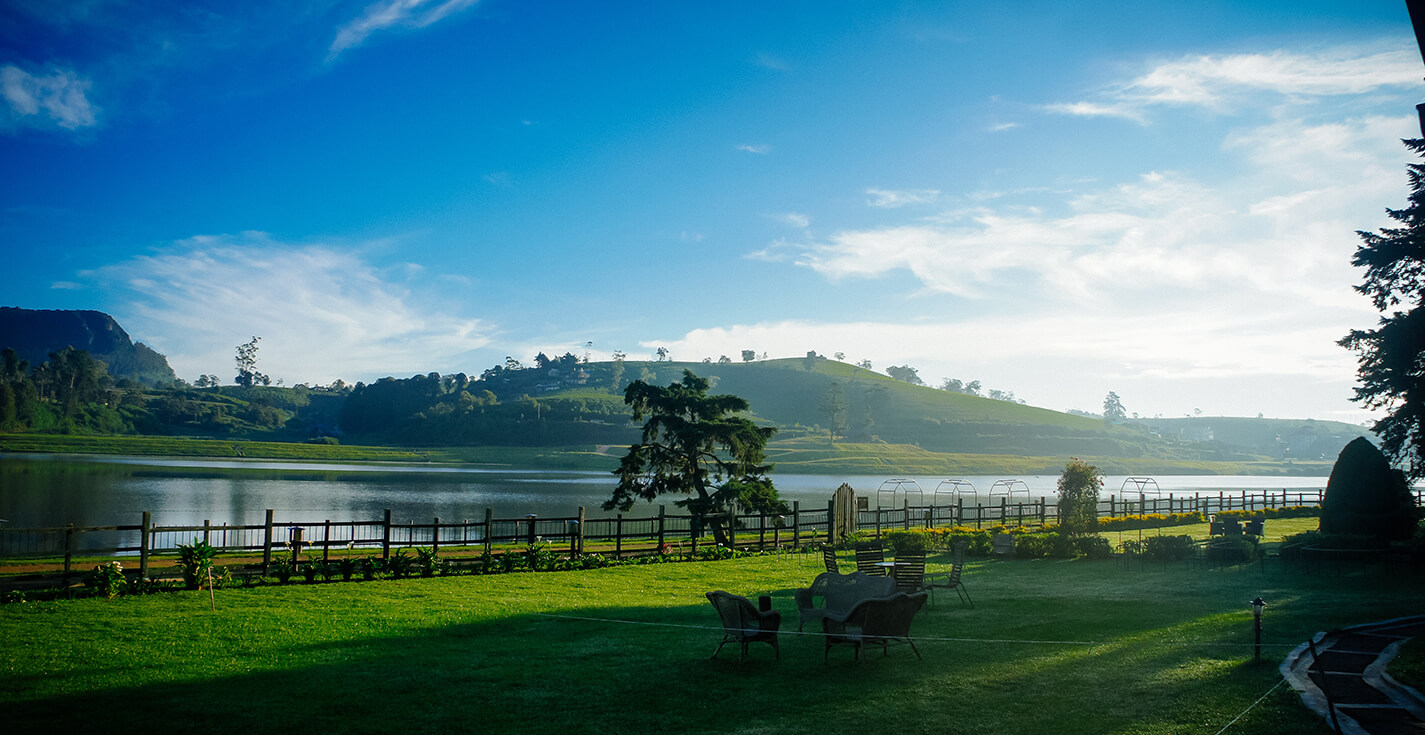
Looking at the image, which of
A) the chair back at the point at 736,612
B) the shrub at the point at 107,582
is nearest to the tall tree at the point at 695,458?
the shrub at the point at 107,582

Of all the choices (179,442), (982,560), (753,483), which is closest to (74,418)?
(179,442)

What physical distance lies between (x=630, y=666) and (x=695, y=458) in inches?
801

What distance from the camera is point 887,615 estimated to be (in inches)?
364

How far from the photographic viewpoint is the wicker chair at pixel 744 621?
8930 mm

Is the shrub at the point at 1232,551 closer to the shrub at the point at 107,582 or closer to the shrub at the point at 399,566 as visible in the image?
the shrub at the point at 399,566

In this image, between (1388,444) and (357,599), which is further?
(1388,444)

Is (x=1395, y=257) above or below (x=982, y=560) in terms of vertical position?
above

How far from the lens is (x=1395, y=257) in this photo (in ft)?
80.5

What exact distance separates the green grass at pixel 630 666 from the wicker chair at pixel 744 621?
36 cm

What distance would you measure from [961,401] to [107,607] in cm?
19510

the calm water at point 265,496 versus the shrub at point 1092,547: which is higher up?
the shrub at point 1092,547

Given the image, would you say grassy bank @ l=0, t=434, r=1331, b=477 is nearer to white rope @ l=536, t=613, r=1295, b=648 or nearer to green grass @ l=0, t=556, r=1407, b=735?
green grass @ l=0, t=556, r=1407, b=735

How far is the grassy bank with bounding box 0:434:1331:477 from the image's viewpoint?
115 metres

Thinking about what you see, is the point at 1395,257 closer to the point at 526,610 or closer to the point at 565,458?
the point at 526,610
